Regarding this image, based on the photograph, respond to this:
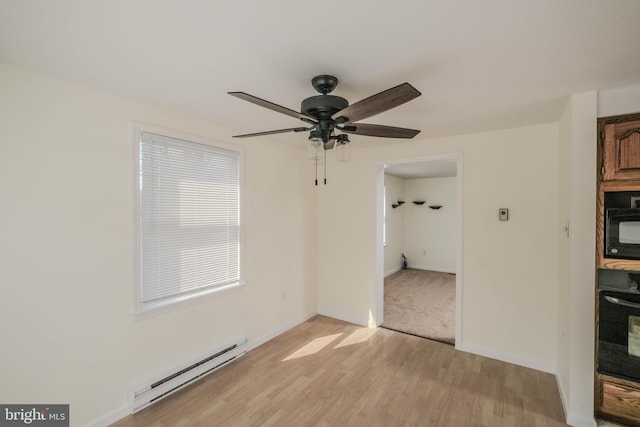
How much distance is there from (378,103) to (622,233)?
195 centimetres

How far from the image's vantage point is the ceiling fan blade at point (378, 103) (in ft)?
4.26

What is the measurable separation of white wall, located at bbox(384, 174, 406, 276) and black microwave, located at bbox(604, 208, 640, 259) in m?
4.81

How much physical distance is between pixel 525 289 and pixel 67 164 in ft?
14.0

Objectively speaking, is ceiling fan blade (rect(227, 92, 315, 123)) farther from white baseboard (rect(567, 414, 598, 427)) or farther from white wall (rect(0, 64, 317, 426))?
white baseboard (rect(567, 414, 598, 427))

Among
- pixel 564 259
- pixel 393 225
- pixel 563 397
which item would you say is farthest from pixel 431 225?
pixel 563 397

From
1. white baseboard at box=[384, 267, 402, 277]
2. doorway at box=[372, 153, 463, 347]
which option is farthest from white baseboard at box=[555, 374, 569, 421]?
white baseboard at box=[384, 267, 402, 277]

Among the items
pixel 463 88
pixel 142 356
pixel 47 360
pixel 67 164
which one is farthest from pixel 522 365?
pixel 67 164

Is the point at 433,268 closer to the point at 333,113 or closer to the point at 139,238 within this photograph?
the point at 333,113

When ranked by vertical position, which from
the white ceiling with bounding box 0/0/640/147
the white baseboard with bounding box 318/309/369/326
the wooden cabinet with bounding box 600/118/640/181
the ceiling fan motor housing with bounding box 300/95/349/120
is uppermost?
the white ceiling with bounding box 0/0/640/147

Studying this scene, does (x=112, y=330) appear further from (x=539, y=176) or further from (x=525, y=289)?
(x=539, y=176)

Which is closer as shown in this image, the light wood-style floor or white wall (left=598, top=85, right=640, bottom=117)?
white wall (left=598, top=85, right=640, bottom=117)

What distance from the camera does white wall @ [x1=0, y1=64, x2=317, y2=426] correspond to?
176 cm

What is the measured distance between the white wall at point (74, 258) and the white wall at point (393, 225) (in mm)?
4963

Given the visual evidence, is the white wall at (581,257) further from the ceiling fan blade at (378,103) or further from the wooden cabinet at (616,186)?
the ceiling fan blade at (378,103)
